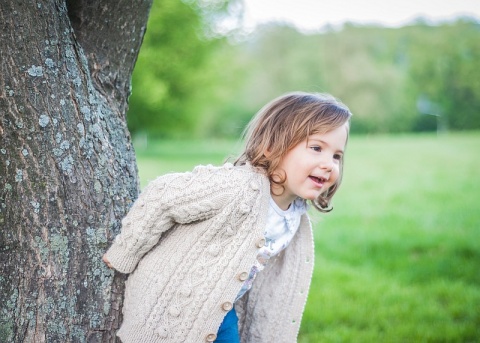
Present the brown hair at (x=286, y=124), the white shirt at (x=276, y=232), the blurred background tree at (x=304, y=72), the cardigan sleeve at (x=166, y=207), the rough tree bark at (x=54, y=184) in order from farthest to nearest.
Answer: the blurred background tree at (x=304, y=72) → the white shirt at (x=276, y=232) → the brown hair at (x=286, y=124) → the cardigan sleeve at (x=166, y=207) → the rough tree bark at (x=54, y=184)

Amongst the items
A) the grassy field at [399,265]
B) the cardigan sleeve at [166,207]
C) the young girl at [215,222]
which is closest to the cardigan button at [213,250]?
Answer: the young girl at [215,222]

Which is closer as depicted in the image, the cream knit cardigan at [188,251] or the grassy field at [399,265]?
the cream knit cardigan at [188,251]

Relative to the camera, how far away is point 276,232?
2.35 metres

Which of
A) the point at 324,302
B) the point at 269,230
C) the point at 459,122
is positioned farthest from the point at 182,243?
the point at 459,122

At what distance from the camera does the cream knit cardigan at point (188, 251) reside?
1956 mm

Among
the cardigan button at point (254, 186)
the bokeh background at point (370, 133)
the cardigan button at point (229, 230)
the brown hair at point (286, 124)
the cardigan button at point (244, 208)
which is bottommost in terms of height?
the bokeh background at point (370, 133)

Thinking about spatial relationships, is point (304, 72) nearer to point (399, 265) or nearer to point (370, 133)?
point (370, 133)

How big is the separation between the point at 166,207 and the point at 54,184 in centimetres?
44

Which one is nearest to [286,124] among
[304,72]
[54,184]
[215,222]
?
[215,222]

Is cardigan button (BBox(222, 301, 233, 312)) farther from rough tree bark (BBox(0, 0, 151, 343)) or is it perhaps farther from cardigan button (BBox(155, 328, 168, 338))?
rough tree bark (BBox(0, 0, 151, 343))

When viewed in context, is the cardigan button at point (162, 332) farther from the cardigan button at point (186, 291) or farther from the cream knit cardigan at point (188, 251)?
the cardigan button at point (186, 291)

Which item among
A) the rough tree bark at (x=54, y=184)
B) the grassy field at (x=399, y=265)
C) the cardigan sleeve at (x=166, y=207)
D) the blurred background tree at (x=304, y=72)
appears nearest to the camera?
the rough tree bark at (x=54, y=184)

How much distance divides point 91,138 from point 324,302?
279 centimetres

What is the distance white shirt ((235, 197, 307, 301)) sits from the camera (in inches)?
90.5
